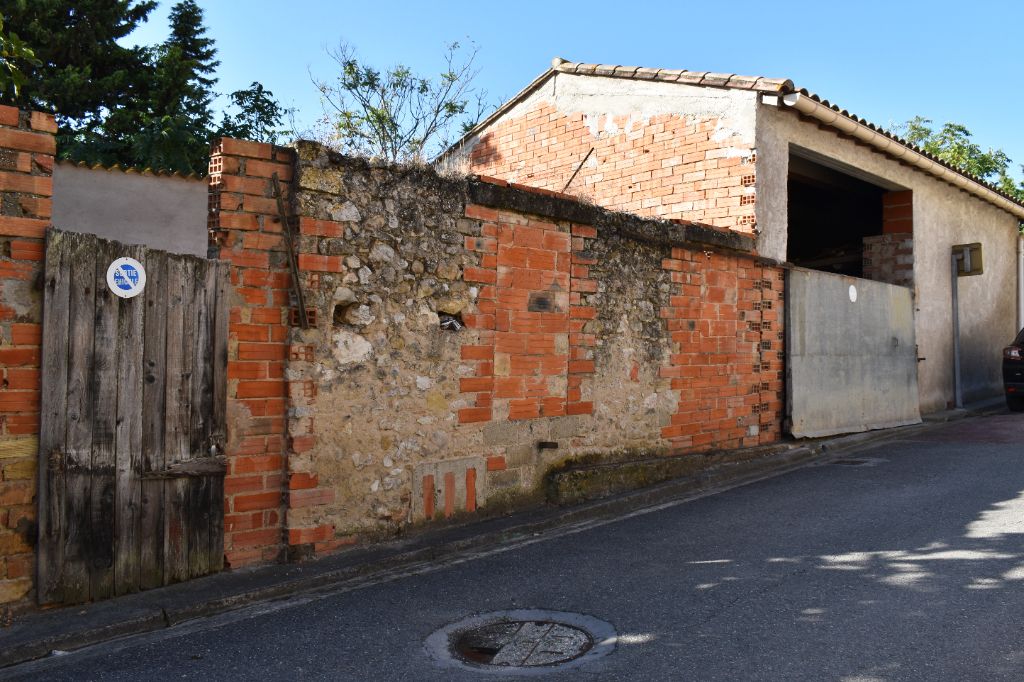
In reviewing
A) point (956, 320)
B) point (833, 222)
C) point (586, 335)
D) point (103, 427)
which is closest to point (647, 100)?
point (586, 335)

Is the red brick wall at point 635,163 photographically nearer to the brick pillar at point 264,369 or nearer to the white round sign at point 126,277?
the brick pillar at point 264,369

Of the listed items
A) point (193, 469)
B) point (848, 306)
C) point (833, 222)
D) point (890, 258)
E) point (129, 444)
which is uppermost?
point (833, 222)

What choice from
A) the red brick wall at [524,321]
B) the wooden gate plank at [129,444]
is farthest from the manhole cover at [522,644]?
the red brick wall at [524,321]

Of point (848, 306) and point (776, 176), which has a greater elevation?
point (776, 176)

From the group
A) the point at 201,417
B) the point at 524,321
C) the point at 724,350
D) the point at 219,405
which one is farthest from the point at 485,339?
the point at 724,350

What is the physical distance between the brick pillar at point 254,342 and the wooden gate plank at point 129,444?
20.4 inches

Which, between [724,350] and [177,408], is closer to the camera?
[177,408]

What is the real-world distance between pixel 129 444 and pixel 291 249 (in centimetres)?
150

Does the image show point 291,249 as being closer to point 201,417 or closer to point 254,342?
point 254,342

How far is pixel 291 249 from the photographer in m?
5.00

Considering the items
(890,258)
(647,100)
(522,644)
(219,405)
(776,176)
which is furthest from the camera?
(890,258)

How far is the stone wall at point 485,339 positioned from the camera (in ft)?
17.1

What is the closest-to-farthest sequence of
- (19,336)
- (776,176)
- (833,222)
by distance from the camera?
(19,336) < (776,176) < (833,222)

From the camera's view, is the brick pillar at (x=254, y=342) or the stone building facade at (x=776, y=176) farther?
the stone building facade at (x=776, y=176)
